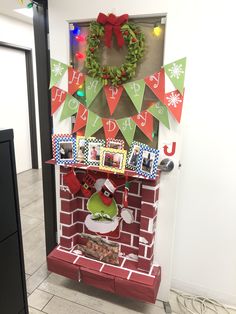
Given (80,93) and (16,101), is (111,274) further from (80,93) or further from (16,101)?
(16,101)

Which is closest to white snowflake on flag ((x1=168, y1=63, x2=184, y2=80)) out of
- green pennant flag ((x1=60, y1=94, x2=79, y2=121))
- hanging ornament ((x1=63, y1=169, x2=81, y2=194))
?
green pennant flag ((x1=60, y1=94, x2=79, y2=121))

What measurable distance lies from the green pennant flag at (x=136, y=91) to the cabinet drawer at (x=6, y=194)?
31.3 inches

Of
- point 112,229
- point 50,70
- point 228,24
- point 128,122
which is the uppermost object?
point 228,24

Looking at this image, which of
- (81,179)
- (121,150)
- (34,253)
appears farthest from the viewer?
(34,253)

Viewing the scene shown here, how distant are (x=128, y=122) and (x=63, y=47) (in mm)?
640

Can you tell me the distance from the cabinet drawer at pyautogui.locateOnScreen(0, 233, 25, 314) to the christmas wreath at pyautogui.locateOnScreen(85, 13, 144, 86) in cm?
101

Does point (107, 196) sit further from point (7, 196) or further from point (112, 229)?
point (7, 196)

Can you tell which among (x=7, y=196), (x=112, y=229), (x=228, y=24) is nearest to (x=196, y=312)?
(x=112, y=229)

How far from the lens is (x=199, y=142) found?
1.62m

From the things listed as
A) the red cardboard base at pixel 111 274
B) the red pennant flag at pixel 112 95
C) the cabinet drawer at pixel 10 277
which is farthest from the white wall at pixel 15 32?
the cabinet drawer at pixel 10 277

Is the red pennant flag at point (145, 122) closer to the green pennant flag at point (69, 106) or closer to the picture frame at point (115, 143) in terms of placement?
the picture frame at point (115, 143)

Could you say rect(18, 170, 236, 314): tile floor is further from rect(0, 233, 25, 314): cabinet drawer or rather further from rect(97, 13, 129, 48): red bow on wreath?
rect(97, 13, 129, 48): red bow on wreath

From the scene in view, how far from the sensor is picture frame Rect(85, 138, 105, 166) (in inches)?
64.5

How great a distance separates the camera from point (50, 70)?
1711 mm
